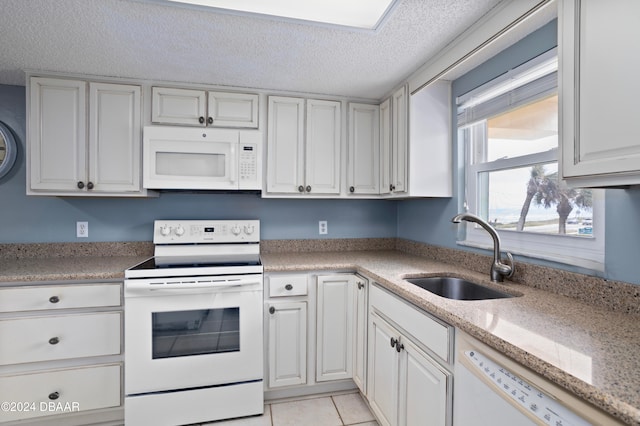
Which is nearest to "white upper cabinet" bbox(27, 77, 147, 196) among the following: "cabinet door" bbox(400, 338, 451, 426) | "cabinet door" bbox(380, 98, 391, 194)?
"cabinet door" bbox(380, 98, 391, 194)

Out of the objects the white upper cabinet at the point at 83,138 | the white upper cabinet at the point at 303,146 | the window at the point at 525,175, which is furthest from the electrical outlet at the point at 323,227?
the white upper cabinet at the point at 83,138

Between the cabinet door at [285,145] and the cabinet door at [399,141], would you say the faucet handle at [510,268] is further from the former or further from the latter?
the cabinet door at [285,145]

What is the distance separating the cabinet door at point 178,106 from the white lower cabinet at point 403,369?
1.64 metres

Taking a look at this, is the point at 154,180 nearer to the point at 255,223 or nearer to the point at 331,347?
the point at 255,223

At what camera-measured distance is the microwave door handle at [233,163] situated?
2.16 m

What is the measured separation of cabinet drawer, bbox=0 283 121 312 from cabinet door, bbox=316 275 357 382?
1212 millimetres

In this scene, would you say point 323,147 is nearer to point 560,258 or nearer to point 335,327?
point 335,327

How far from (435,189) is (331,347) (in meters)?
1.24

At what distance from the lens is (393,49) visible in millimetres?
1733

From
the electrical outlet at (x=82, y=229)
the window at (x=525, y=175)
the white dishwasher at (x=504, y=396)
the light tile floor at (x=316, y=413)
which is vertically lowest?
the light tile floor at (x=316, y=413)

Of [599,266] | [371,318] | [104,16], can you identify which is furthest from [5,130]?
[599,266]

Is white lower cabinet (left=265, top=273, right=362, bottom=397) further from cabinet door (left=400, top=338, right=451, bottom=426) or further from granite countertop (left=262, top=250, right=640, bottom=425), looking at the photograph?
cabinet door (left=400, top=338, right=451, bottom=426)

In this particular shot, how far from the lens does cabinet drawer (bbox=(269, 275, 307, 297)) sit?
A: 2026 mm

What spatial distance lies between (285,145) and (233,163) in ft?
1.37
